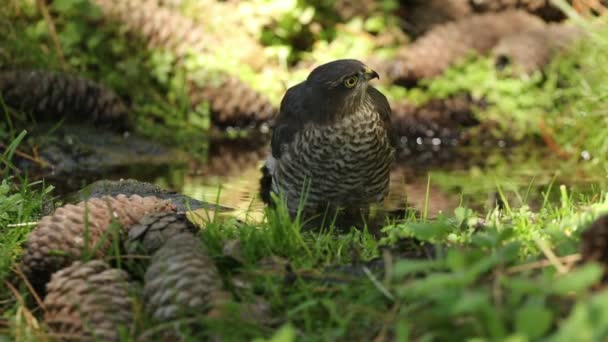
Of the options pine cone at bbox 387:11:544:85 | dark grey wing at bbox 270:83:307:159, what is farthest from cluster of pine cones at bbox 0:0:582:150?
dark grey wing at bbox 270:83:307:159

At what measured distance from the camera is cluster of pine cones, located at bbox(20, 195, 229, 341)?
2367 mm

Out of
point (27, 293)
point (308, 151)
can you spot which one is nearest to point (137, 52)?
point (308, 151)

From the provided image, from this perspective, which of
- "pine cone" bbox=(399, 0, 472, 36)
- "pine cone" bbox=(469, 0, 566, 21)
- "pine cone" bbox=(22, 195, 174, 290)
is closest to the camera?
"pine cone" bbox=(22, 195, 174, 290)

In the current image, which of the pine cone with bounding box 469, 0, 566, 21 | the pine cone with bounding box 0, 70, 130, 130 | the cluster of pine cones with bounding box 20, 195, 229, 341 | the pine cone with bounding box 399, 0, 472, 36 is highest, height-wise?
the pine cone with bounding box 469, 0, 566, 21

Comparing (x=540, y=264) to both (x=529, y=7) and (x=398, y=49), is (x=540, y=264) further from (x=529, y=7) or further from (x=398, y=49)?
(x=529, y=7)

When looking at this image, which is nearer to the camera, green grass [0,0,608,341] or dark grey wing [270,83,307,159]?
green grass [0,0,608,341]

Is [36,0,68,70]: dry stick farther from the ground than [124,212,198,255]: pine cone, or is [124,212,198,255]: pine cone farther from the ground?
[36,0,68,70]: dry stick

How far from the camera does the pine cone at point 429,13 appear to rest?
9.42 meters

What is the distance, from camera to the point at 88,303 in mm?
2430

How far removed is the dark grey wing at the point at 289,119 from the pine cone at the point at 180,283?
7.31ft

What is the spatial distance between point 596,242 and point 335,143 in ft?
8.31

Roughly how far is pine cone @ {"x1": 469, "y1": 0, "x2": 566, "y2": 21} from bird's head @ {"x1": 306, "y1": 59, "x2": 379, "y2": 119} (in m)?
5.11

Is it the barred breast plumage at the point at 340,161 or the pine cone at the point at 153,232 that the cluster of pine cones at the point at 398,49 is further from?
the pine cone at the point at 153,232

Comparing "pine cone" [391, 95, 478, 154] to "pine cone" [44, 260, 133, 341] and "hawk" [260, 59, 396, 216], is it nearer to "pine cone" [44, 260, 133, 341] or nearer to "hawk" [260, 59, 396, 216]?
"hawk" [260, 59, 396, 216]
